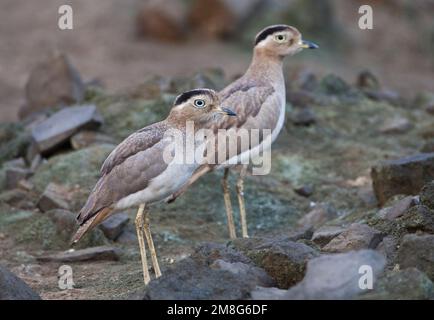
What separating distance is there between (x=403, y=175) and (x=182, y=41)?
10.7 m

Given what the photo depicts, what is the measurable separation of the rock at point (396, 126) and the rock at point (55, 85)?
4158mm

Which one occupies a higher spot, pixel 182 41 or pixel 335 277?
pixel 182 41

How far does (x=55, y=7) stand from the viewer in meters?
21.1

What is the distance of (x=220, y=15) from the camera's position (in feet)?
64.1

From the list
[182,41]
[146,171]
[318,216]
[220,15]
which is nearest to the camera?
[146,171]

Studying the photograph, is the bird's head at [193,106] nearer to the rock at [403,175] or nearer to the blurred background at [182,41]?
the rock at [403,175]

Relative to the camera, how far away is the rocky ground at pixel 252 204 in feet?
Result: 21.0

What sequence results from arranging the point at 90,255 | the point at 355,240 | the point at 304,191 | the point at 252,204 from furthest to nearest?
the point at 304,191 → the point at 252,204 → the point at 90,255 → the point at 355,240

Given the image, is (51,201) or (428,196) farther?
(51,201)

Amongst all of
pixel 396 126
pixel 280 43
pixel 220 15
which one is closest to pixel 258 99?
pixel 280 43

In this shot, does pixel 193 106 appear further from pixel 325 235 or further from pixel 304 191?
pixel 304 191

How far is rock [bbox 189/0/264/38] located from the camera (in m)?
19.4

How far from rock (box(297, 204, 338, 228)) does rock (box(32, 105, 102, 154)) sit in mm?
3049

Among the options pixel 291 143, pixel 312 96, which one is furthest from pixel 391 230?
pixel 312 96
